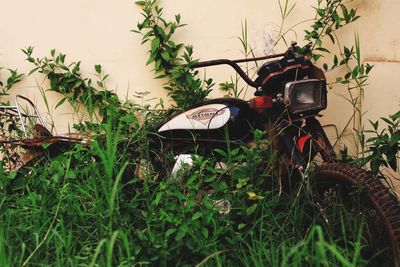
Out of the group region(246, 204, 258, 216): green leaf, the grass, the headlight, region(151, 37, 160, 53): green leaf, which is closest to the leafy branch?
region(151, 37, 160, 53): green leaf

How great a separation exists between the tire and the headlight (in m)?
0.28

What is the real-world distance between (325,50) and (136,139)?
3.94ft

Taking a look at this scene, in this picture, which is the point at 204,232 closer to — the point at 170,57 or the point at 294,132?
the point at 294,132

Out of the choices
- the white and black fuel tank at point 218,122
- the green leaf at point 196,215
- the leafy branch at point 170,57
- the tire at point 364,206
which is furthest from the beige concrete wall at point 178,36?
the green leaf at point 196,215

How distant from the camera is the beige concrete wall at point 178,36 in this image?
2.94 metres

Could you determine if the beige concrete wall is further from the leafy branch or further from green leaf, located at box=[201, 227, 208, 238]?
green leaf, located at box=[201, 227, 208, 238]

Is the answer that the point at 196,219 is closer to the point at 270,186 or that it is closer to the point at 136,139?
the point at 270,186

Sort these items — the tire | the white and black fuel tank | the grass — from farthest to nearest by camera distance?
1. the white and black fuel tank
2. the grass
3. the tire

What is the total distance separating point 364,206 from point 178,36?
1681mm

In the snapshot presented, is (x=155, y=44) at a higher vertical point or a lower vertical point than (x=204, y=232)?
A: higher

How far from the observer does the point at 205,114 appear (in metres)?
2.54

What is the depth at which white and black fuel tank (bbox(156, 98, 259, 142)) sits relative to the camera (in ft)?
8.15

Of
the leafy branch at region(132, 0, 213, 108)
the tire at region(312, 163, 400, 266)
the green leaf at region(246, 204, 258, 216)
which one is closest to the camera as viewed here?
the tire at region(312, 163, 400, 266)

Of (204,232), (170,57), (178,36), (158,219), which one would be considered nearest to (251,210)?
(204,232)
